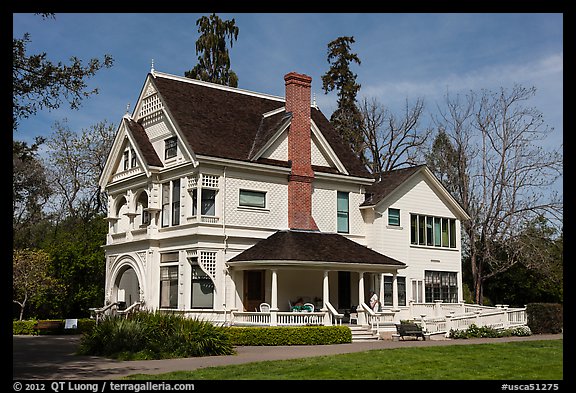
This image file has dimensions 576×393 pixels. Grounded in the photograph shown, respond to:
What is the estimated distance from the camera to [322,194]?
3528 centimetres

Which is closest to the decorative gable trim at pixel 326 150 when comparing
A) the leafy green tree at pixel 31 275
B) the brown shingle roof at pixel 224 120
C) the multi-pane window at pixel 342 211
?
the brown shingle roof at pixel 224 120

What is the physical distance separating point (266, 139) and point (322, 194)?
13.8ft

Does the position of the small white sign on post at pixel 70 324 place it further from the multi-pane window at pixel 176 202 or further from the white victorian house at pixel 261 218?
the multi-pane window at pixel 176 202

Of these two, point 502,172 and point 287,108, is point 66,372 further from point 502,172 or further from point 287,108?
point 502,172

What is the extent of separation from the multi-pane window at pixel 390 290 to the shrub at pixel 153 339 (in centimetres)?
1511

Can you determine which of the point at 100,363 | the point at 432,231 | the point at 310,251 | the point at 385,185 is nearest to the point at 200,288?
the point at 310,251

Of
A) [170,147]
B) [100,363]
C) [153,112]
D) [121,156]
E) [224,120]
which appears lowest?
[100,363]

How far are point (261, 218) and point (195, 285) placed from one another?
4387 millimetres

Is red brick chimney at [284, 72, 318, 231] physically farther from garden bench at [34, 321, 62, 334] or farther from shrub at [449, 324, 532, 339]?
garden bench at [34, 321, 62, 334]

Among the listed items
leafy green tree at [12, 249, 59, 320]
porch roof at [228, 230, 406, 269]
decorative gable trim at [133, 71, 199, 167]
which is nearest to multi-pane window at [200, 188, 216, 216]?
decorative gable trim at [133, 71, 199, 167]

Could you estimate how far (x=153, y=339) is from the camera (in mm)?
21109

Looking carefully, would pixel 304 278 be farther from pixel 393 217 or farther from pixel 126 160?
pixel 126 160
